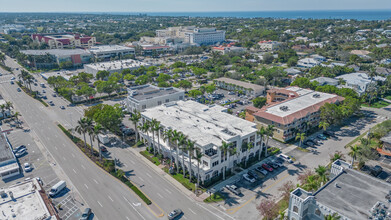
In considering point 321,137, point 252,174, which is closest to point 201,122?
point 252,174

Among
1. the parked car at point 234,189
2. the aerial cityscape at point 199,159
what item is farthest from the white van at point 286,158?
the parked car at point 234,189

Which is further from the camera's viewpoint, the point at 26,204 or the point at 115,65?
the point at 115,65

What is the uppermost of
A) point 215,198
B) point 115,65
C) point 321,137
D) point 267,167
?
point 115,65

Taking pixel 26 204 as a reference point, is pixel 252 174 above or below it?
below

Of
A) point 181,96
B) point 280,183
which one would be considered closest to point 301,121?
point 280,183

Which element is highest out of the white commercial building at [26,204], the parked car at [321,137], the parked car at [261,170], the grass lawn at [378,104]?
the white commercial building at [26,204]

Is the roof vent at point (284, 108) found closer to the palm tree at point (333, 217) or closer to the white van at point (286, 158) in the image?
the white van at point (286, 158)

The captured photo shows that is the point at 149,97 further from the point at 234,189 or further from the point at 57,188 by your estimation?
the point at 234,189

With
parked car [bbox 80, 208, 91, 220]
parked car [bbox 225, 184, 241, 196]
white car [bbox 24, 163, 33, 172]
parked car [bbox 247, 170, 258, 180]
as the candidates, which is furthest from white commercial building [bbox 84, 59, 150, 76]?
parked car [bbox 225, 184, 241, 196]
